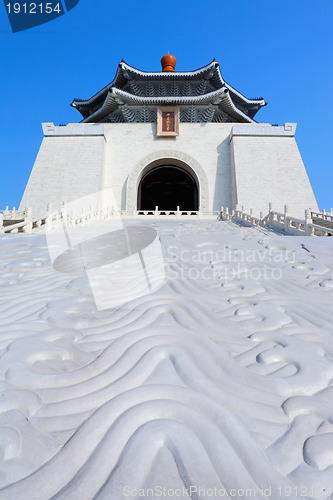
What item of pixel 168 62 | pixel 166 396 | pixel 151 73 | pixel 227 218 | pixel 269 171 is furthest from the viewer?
pixel 168 62

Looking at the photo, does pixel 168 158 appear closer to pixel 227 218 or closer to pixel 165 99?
pixel 165 99

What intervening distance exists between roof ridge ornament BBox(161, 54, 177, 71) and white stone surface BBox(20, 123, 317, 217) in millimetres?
5586

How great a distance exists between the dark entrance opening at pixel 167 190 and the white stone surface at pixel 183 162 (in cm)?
546

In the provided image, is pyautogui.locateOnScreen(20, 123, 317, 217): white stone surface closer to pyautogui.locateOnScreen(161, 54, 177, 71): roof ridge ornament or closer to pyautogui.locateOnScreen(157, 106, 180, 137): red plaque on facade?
pyautogui.locateOnScreen(157, 106, 180, 137): red plaque on facade

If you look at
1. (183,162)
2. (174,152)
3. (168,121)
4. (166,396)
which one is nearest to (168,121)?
(168,121)

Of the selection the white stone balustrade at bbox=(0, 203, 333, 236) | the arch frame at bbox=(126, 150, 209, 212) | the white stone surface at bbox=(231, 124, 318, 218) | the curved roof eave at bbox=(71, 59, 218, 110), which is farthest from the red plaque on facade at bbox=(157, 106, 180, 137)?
the white stone balustrade at bbox=(0, 203, 333, 236)

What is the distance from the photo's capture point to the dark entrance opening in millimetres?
25216

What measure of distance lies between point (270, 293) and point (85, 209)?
14.8 m

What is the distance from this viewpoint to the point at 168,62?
2131 cm

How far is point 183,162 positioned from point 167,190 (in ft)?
32.9

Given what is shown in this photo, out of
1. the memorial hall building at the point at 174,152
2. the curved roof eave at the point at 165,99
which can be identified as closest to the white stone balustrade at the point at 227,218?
the memorial hall building at the point at 174,152

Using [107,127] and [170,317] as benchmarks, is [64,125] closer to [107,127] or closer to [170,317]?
[107,127]

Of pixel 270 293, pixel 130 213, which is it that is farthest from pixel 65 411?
pixel 130 213

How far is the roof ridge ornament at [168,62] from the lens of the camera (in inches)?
838
